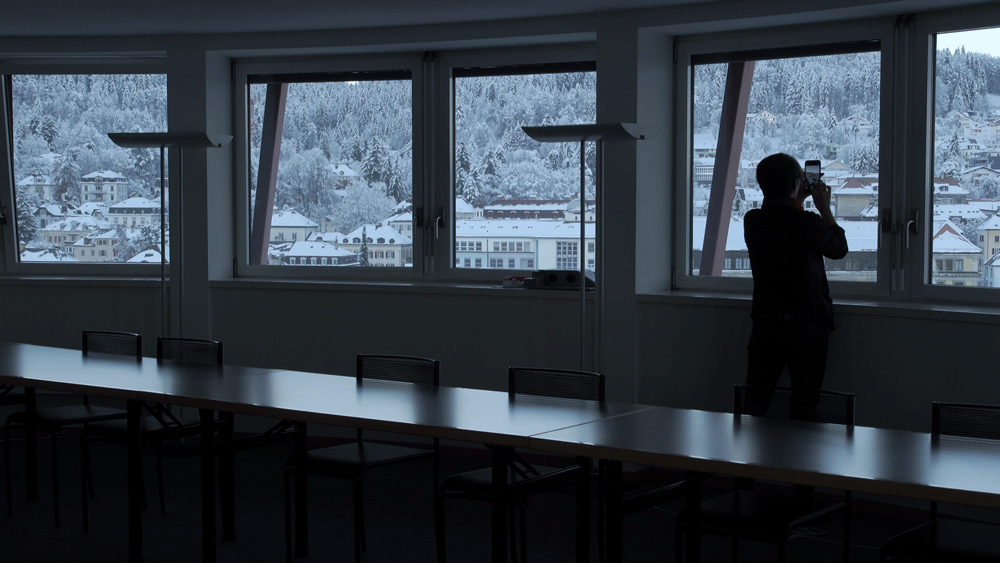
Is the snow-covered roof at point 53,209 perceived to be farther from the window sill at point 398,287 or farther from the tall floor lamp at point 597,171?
the tall floor lamp at point 597,171

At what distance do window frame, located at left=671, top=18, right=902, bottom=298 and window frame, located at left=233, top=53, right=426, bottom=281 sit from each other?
175 cm

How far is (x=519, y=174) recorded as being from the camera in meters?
6.29

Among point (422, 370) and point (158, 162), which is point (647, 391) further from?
point (158, 162)

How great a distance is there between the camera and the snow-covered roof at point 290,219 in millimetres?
6797

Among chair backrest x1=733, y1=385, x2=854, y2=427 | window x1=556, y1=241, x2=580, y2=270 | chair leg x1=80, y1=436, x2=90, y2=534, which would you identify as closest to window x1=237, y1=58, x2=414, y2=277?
window x1=556, y1=241, x2=580, y2=270

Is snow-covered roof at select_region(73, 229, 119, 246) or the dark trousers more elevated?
snow-covered roof at select_region(73, 229, 119, 246)

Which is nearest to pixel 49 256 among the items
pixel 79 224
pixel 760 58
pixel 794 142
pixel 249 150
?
pixel 79 224

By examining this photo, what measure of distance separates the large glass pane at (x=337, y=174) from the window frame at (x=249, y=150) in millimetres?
55

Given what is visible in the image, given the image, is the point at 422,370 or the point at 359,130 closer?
the point at 422,370

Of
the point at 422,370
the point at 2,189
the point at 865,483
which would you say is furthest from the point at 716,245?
the point at 2,189

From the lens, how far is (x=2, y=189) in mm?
7020

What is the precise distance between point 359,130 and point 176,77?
130cm

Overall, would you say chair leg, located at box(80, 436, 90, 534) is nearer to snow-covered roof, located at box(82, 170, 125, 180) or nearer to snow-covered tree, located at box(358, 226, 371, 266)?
snow-covered tree, located at box(358, 226, 371, 266)

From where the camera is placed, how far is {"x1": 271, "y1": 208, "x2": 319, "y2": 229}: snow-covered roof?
6797 millimetres
